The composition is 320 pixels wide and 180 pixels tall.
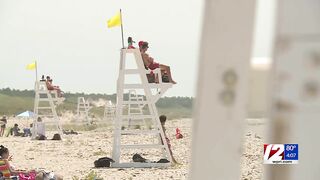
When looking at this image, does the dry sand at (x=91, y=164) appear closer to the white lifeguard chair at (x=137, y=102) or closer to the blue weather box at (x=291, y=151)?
the white lifeguard chair at (x=137, y=102)

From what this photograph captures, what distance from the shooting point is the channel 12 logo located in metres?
1.48

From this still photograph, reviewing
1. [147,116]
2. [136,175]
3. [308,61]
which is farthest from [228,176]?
[147,116]

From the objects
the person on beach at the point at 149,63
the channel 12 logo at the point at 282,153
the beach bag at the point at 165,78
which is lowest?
the channel 12 logo at the point at 282,153

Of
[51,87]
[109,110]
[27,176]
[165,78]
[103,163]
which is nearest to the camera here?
[27,176]

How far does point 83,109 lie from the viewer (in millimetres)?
32625

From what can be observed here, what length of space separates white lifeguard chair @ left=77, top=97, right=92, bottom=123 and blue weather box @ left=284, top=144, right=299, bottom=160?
94.4ft

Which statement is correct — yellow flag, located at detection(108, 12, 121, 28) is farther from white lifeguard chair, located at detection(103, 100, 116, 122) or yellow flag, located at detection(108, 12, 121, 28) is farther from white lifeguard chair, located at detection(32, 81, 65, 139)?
white lifeguard chair, located at detection(103, 100, 116, 122)

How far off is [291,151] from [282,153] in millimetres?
63

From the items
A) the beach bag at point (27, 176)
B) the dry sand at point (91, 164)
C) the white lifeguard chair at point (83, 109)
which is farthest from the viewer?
the white lifeguard chair at point (83, 109)

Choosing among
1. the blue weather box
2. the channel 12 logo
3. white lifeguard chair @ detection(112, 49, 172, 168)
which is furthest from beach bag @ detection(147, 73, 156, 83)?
the blue weather box

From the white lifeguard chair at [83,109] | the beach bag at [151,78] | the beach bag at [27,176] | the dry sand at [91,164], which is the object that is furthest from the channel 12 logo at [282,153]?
the white lifeguard chair at [83,109]

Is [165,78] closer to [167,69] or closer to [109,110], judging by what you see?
[167,69]

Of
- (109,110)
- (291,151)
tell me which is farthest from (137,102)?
(109,110)

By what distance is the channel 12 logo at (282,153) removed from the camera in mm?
1483
